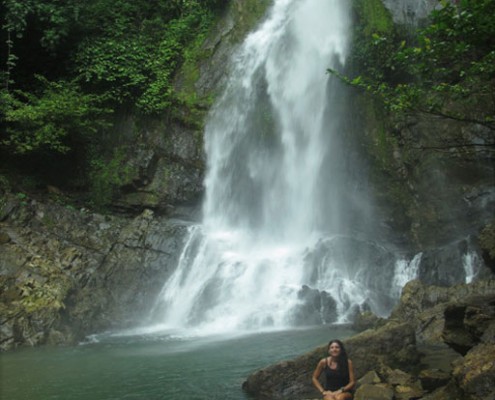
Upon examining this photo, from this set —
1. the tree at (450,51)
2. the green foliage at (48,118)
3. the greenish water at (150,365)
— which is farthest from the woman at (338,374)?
the green foliage at (48,118)

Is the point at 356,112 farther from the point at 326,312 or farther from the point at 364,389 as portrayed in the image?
the point at 364,389

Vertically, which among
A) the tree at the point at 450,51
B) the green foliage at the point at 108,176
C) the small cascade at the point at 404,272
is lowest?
the small cascade at the point at 404,272

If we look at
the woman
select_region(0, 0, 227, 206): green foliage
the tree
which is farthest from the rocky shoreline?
select_region(0, 0, 227, 206): green foliage

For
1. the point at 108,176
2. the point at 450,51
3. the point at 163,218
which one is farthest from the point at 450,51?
the point at 108,176

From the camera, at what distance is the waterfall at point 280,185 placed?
1488 cm

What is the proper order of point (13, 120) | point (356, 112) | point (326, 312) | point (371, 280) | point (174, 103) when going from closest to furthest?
point (326, 312) < point (371, 280) < point (13, 120) < point (356, 112) < point (174, 103)

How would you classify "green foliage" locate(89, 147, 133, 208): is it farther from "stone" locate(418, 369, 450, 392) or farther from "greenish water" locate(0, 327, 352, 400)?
"stone" locate(418, 369, 450, 392)

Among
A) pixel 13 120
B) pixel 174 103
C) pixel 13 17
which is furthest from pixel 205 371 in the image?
pixel 13 17

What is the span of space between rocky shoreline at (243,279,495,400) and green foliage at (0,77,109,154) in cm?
1227

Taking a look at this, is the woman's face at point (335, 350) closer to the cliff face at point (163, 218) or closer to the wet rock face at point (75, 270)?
the cliff face at point (163, 218)

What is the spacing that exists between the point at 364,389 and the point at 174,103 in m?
15.5

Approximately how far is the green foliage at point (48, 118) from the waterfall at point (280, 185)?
15.8ft

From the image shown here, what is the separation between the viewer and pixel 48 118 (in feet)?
54.3

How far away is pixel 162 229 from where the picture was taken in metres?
16.6
